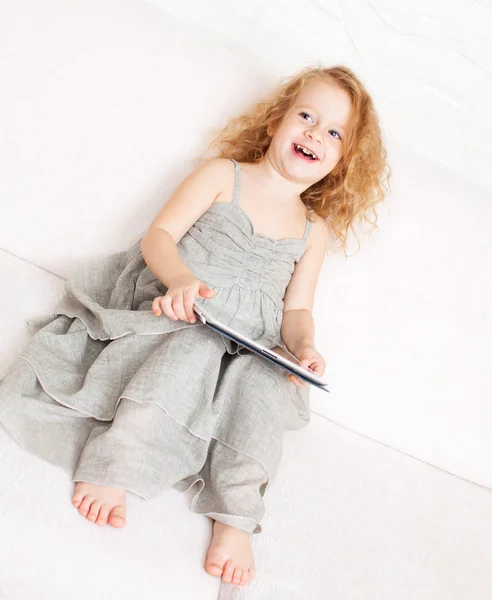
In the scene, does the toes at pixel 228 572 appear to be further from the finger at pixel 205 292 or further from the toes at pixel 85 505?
the finger at pixel 205 292

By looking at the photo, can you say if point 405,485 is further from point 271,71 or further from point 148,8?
point 148,8

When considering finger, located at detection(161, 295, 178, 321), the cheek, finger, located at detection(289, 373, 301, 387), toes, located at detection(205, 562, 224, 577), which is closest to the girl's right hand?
finger, located at detection(161, 295, 178, 321)

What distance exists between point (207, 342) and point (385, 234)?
0.49 m

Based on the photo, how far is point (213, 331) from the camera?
3.29ft

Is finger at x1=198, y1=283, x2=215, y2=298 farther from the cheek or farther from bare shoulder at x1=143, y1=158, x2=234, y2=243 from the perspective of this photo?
the cheek

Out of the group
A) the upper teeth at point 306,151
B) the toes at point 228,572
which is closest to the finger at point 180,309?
the toes at point 228,572

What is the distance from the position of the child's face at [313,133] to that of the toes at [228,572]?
0.68m

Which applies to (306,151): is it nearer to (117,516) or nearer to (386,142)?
(386,142)

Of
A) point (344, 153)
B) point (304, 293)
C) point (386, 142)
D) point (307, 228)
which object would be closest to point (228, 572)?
point (304, 293)

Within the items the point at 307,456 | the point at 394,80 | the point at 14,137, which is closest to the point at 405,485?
the point at 307,456

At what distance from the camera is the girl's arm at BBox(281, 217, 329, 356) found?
1.12 metres

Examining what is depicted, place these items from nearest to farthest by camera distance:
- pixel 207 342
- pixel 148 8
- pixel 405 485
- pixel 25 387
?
pixel 25 387 → pixel 207 342 → pixel 405 485 → pixel 148 8

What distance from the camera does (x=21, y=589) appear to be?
2.10 feet

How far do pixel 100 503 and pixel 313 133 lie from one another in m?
0.73
